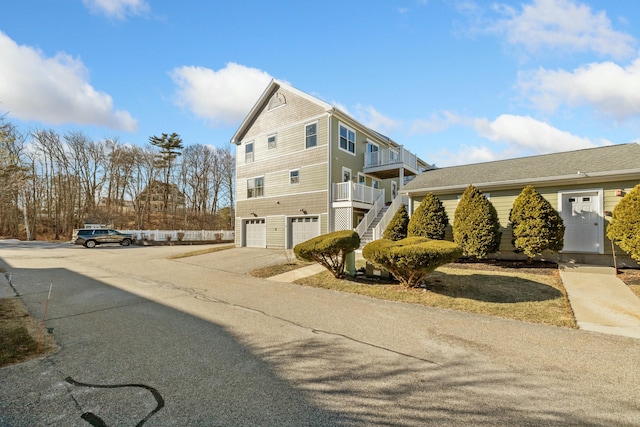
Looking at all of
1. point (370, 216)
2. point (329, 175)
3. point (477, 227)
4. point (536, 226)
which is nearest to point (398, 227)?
point (370, 216)

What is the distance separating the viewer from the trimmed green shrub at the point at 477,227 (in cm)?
1057

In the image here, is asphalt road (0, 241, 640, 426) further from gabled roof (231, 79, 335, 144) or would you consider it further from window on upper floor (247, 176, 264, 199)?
window on upper floor (247, 176, 264, 199)

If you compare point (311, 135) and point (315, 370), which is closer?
point (315, 370)

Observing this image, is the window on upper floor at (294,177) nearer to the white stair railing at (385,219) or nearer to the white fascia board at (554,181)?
the white stair railing at (385,219)

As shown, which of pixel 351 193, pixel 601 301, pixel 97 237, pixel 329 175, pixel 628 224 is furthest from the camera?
pixel 97 237

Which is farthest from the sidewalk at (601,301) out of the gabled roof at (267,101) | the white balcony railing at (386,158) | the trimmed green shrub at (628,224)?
the gabled roof at (267,101)

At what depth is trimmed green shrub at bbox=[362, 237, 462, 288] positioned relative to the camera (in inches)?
271

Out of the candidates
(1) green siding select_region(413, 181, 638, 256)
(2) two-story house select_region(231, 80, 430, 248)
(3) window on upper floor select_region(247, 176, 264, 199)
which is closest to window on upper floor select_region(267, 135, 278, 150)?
(2) two-story house select_region(231, 80, 430, 248)

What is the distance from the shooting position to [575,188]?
34.4 feet

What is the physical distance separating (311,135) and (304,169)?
209 cm

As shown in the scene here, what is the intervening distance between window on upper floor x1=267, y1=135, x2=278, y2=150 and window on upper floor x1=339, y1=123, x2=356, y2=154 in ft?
15.5

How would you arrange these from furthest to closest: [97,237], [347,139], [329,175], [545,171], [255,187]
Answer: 1. [97,237]
2. [255,187]
3. [347,139]
4. [329,175]
5. [545,171]

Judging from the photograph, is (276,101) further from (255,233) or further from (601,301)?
(601,301)

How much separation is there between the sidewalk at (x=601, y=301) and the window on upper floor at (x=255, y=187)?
55.0 ft
